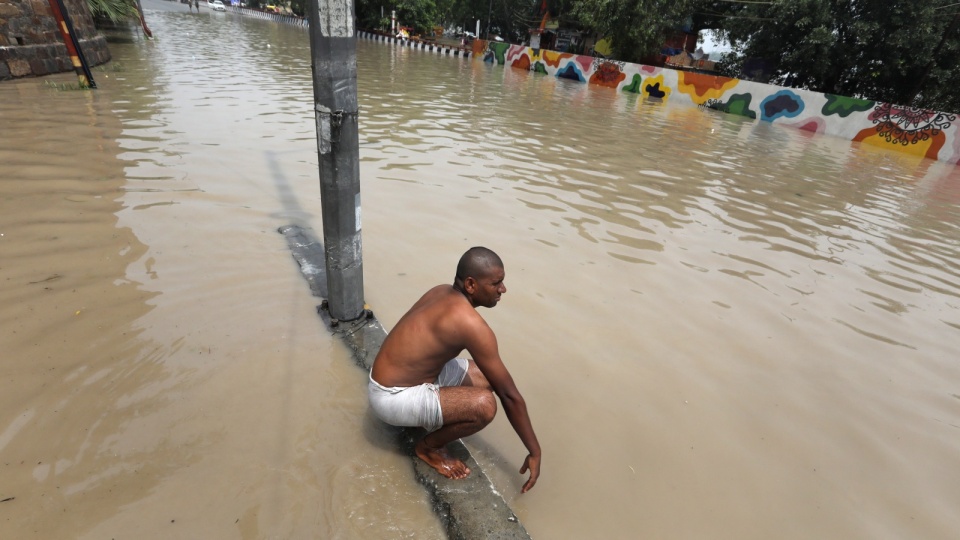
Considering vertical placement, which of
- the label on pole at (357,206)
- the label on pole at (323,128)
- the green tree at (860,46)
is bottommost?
the label on pole at (357,206)

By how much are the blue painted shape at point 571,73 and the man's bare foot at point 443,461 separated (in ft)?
74.3

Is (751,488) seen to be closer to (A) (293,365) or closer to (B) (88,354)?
(A) (293,365)

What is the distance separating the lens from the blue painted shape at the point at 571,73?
2249cm

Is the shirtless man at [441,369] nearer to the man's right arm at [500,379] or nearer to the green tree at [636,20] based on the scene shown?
the man's right arm at [500,379]

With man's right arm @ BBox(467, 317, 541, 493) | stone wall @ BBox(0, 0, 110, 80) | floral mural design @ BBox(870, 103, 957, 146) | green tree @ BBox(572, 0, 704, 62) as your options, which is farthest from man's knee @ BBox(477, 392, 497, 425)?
green tree @ BBox(572, 0, 704, 62)

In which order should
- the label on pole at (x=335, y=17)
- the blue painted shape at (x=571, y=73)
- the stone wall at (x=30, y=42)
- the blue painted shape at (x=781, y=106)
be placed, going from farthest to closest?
the blue painted shape at (x=571, y=73) → the blue painted shape at (x=781, y=106) → the stone wall at (x=30, y=42) → the label on pole at (x=335, y=17)

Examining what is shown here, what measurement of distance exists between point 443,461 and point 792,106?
17.4 m

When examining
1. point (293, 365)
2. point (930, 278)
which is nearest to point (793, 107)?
point (930, 278)

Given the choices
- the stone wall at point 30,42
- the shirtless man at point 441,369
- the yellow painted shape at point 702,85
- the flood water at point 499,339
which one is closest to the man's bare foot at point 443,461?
the shirtless man at point 441,369

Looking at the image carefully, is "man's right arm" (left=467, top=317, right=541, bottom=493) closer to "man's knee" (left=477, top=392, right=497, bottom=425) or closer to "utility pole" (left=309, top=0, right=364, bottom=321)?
"man's knee" (left=477, top=392, right=497, bottom=425)

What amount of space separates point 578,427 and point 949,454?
6.90 feet

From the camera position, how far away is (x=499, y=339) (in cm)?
333

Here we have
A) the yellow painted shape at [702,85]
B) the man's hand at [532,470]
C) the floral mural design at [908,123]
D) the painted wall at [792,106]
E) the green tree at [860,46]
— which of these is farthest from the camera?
the yellow painted shape at [702,85]

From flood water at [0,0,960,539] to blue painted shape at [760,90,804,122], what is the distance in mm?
9294
